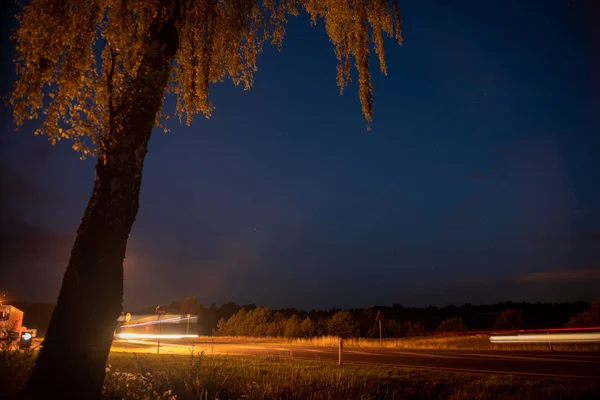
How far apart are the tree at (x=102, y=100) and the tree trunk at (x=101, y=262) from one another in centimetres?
1

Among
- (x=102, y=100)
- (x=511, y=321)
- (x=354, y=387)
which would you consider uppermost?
(x=102, y=100)

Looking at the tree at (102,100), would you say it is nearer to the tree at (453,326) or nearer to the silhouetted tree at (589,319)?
the silhouetted tree at (589,319)

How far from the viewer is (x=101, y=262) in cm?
488

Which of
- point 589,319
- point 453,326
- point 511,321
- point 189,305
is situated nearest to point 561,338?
point 589,319

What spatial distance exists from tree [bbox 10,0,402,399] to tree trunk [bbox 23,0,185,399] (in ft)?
0.04

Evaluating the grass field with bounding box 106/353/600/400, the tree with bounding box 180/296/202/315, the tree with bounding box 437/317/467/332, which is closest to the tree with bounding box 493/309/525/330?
the tree with bounding box 437/317/467/332

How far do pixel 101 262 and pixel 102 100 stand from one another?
7.96 feet

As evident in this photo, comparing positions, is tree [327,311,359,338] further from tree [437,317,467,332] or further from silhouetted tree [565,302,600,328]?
silhouetted tree [565,302,600,328]

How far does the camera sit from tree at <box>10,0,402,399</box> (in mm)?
4695

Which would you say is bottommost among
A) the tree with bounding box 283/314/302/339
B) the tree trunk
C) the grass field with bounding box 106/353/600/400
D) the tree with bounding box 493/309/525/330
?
the tree with bounding box 283/314/302/339

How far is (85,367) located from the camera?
15.4ft

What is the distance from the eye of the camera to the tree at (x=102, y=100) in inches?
185

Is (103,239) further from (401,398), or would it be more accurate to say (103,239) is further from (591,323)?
(591,323)

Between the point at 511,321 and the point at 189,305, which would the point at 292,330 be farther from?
the point at 189,305
